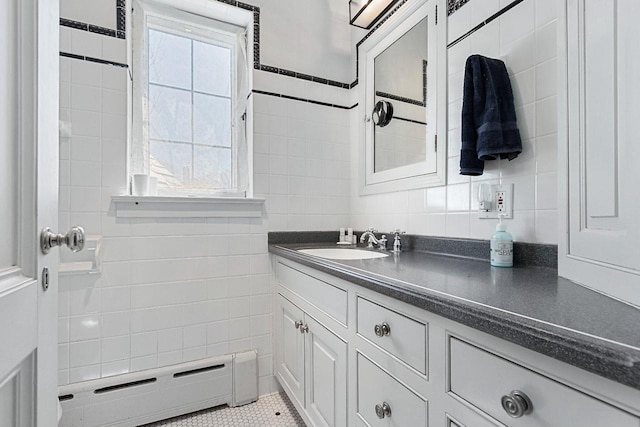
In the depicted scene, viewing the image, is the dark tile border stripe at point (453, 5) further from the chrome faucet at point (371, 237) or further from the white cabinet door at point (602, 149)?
the chrome faucet at point (371, 237)

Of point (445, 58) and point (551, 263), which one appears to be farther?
point (445, 58)

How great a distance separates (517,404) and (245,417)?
1453mm

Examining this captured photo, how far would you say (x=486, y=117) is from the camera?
1087 millimetres

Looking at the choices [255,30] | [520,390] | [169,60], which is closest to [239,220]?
[169,60]

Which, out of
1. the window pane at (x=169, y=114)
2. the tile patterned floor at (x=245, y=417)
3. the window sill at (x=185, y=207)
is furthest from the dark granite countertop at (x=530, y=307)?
the window pane at (x=169, y=114)

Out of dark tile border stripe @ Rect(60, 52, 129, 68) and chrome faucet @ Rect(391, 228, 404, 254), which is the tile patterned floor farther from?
dark tile border stripe @ Rect(60, 52, 129, 68)

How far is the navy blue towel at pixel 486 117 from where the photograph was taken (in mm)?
1061

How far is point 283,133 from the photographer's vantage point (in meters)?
1.86

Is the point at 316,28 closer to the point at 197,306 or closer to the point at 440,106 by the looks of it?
the point at 440,106

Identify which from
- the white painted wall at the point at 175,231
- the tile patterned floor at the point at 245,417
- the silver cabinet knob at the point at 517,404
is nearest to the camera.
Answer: the silver cabinet knob at the point at 517,404

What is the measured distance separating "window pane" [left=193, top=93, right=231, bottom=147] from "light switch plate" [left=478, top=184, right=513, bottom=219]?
1.42 m

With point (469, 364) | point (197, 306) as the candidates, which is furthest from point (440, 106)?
point (197, 306)

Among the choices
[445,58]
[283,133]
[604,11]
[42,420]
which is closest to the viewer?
[42,420]

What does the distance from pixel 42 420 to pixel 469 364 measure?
823 millimetres
